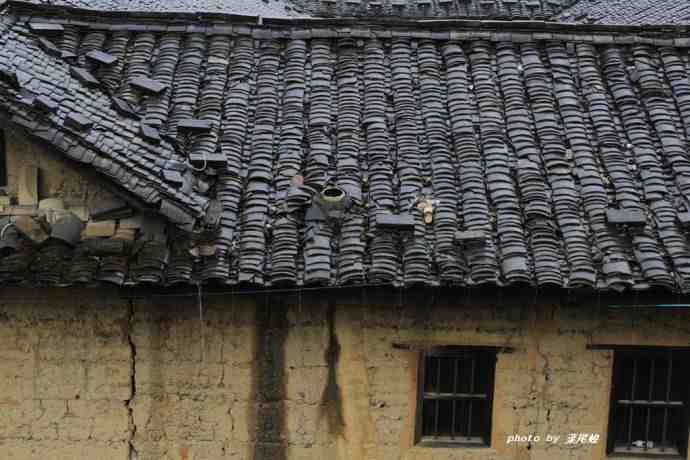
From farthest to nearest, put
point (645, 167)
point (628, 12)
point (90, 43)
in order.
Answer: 1. point (628, 12)
2. point (90, 43)
3. point (645, 167)

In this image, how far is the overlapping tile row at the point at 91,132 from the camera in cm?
786

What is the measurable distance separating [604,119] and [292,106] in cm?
344

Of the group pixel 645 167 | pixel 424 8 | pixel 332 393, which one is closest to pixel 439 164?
pixel 645 167

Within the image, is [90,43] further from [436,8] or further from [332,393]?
[436,8]

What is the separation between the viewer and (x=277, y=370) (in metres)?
9.02

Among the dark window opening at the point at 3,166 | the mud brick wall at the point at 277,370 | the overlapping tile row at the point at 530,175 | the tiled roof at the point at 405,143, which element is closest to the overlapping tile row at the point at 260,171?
the tiled roof at the point at 405,143

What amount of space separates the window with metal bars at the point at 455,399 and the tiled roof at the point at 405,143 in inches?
61.9

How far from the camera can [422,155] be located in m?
9.16

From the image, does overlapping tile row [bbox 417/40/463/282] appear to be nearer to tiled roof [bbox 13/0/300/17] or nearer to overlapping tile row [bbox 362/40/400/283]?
overlapping tile row [bbox 362/40/400/283]

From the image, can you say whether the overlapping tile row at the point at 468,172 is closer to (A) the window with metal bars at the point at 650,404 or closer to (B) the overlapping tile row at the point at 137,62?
(A) the window with metal bars at the point at 650,404

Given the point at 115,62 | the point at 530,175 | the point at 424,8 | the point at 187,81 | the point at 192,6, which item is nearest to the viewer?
the point at 530,175

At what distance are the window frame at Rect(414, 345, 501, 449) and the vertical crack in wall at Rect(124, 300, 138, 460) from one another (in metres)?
2.96

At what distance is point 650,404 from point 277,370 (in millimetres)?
3945

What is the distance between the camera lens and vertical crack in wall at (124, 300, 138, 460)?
29.1 feet
